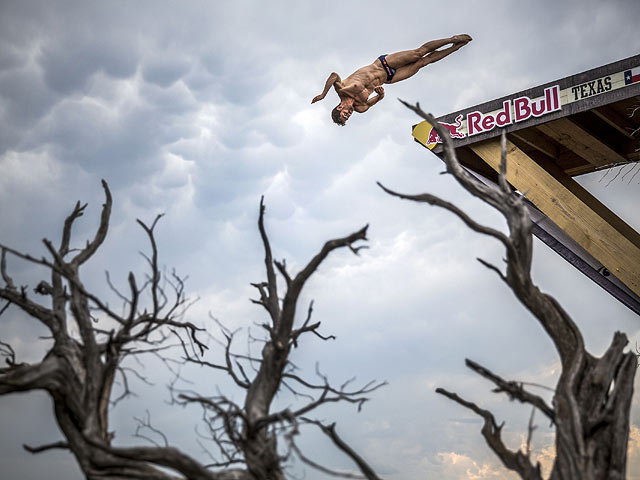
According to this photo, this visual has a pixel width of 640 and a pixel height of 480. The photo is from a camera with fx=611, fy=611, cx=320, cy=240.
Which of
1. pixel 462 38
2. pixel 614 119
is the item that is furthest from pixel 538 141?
pixel 462 38

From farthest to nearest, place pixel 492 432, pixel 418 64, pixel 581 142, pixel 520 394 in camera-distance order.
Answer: pixel 418 64, pixel 581 142, pixel 492 432, pixel 520 394

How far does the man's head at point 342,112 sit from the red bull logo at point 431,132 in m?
0.79

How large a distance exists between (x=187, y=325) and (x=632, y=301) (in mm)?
5103

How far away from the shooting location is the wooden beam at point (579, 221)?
5520 mm

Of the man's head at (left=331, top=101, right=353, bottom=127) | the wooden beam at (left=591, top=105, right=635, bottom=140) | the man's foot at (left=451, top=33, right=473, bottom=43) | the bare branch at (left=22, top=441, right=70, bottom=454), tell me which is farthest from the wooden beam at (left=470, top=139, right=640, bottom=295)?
the bare branch at (left=22, top=441, right=70, bottom=454)

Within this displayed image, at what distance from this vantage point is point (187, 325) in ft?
14.3

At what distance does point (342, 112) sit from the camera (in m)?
6.91

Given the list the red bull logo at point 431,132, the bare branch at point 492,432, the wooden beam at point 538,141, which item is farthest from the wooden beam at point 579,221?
the bare branch at point 492,432

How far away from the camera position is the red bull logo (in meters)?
6.45

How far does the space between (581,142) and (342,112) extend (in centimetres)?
259

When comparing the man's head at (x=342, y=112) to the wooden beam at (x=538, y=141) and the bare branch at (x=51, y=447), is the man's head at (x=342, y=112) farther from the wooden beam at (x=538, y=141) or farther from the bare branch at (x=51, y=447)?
the bare branch at (x=51, y=447)

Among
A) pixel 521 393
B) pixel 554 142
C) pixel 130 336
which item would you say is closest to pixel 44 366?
pixel 130 336

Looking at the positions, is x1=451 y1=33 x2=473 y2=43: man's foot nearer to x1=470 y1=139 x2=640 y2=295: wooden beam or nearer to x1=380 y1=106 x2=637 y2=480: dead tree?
x1=470 y1=139 x2=640 y2=295: wooden beam

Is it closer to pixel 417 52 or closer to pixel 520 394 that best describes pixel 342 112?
pixel 417 52
